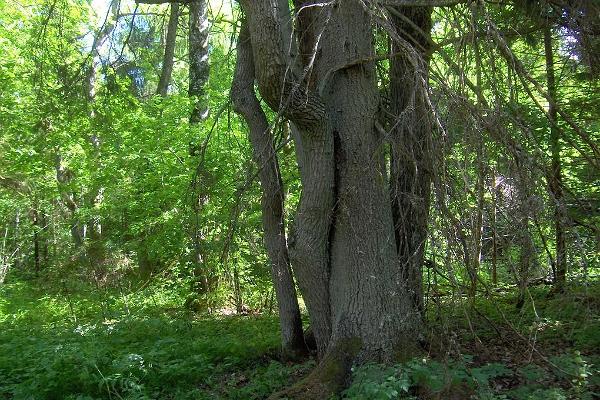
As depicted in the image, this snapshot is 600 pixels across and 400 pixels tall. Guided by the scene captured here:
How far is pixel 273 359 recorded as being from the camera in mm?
6344

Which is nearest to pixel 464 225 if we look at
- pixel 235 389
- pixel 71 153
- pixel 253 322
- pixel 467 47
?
pixel 467 47

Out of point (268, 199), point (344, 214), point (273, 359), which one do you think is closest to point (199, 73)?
point (268, 199)

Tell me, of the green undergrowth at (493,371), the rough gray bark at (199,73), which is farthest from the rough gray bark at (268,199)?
the rough gray bark at (199,73)

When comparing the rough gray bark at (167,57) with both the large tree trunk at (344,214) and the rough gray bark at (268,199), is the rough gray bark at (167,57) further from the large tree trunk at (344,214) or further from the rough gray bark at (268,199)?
the large tree trunk at (344,214)

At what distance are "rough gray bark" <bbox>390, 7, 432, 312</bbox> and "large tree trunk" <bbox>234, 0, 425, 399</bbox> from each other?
19cm

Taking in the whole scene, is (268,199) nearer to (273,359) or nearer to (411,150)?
(273,359)

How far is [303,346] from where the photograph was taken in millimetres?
6117

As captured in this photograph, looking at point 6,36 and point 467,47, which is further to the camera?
point 6,36

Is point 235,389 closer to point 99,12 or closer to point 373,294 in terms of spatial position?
point 373,294

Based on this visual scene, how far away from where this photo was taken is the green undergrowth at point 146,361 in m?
5.26

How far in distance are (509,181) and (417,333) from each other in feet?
5.94

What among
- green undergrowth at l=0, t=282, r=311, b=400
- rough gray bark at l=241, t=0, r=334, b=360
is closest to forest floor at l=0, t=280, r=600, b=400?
green undergrowth at l=0, t=282, r=311, b=400

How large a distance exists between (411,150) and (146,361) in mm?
3593

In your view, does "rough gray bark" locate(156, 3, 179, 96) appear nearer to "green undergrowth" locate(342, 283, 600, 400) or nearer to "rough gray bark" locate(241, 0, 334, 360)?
"rough gray bark" locate(241, 0, 334, 360)
